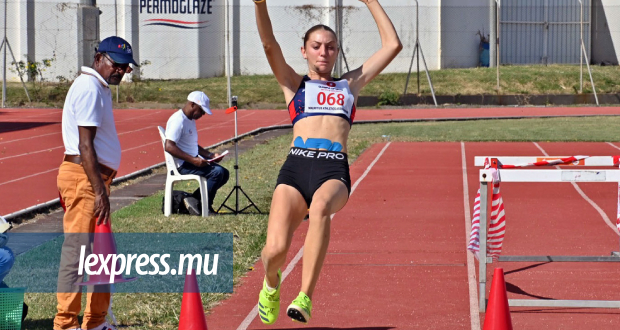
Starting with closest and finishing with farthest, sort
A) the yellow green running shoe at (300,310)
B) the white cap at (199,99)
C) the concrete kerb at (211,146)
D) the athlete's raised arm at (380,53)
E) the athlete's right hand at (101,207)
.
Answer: the yellow green running shoe at (300,310) → the athlete's right hand at (101,207) → the athlete's raised arm at (380,53) → the white cap at (199,99) → the concrete kerb at (211,146)

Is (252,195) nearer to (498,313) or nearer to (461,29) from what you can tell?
(498,313)

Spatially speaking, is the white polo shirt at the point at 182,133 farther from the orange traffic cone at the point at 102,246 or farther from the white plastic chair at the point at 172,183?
the orange traffic cone at the point at 102,246

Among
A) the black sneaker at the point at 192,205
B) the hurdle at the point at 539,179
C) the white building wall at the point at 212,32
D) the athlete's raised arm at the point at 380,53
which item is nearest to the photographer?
the athlete's raised arm at the point at 380,53

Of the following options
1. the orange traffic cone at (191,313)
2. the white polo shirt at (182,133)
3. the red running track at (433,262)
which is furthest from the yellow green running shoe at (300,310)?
the white polo shirt at (182,133)

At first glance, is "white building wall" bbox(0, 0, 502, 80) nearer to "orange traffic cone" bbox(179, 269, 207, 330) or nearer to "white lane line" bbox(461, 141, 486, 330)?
"white lane line" bbox(461, 141, 486, 330)

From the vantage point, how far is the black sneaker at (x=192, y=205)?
1040 cm

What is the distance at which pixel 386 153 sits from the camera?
60.6 ft

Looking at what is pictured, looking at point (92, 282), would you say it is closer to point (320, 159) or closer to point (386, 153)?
point (320, 159)

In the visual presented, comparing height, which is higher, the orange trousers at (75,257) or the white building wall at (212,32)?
the white building wall at (212,32)

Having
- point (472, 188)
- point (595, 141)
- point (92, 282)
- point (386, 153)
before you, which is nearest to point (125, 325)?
Answer: point (92, 282)

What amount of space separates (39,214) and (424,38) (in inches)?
1073

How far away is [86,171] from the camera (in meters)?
5.27

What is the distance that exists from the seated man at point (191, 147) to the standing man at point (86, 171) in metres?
4.80

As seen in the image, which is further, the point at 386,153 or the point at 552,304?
the point at 386,153
